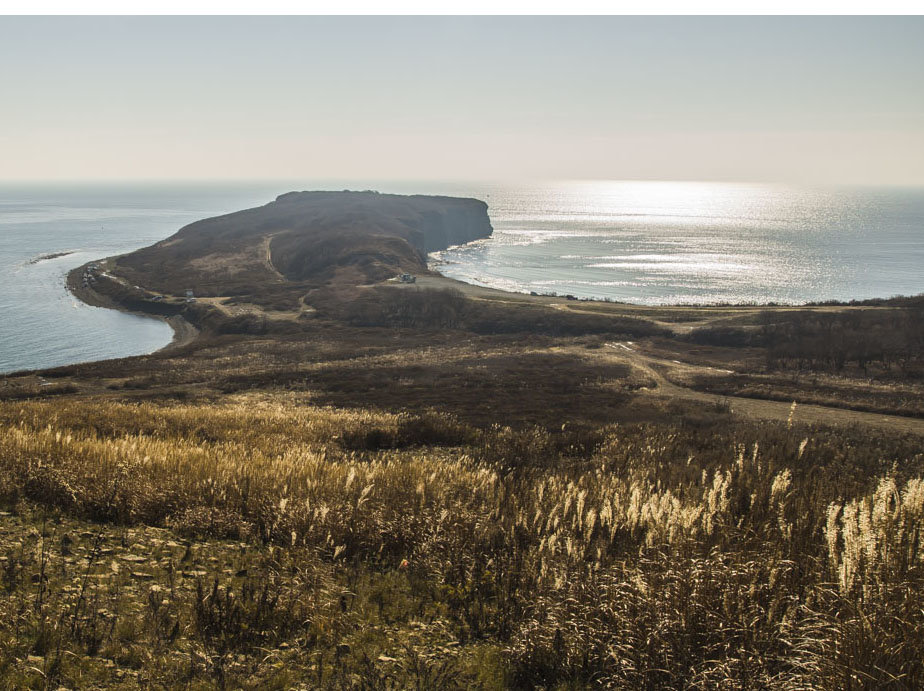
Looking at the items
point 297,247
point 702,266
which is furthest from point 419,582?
point 702,266

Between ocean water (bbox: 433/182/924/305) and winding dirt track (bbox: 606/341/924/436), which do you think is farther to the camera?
ocean water (bbox: 433/182/924/305)

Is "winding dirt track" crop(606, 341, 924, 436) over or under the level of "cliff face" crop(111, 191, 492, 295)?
under

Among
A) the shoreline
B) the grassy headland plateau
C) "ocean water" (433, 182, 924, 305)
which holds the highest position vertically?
"ocean water" (433, 182, 924, 305)

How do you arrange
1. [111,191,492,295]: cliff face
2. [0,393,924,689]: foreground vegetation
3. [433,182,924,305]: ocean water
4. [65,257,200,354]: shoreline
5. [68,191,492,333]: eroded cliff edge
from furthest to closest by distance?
1. [433,182,924,305]: ocean water
2. [111,191,492,295]: cliff face
3. [68,191,492,333]: eroded cliff edge
4. [65,257,200,354]: shoreline
5. [0,393,924,689]: foreground vegetation

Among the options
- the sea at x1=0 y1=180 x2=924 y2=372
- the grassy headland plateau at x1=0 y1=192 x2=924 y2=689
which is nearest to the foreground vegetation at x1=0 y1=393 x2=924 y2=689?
the grassy headland plateau at x1=0 y1=192 x2=924 y2=689

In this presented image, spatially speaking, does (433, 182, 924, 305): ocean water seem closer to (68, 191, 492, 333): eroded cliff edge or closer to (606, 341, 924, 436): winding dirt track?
(68, 191, 492, 333): eroded cliff edge

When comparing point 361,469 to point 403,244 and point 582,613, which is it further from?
point 403,244

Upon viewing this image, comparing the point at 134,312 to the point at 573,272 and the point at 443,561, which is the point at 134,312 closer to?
the point at 573,272
